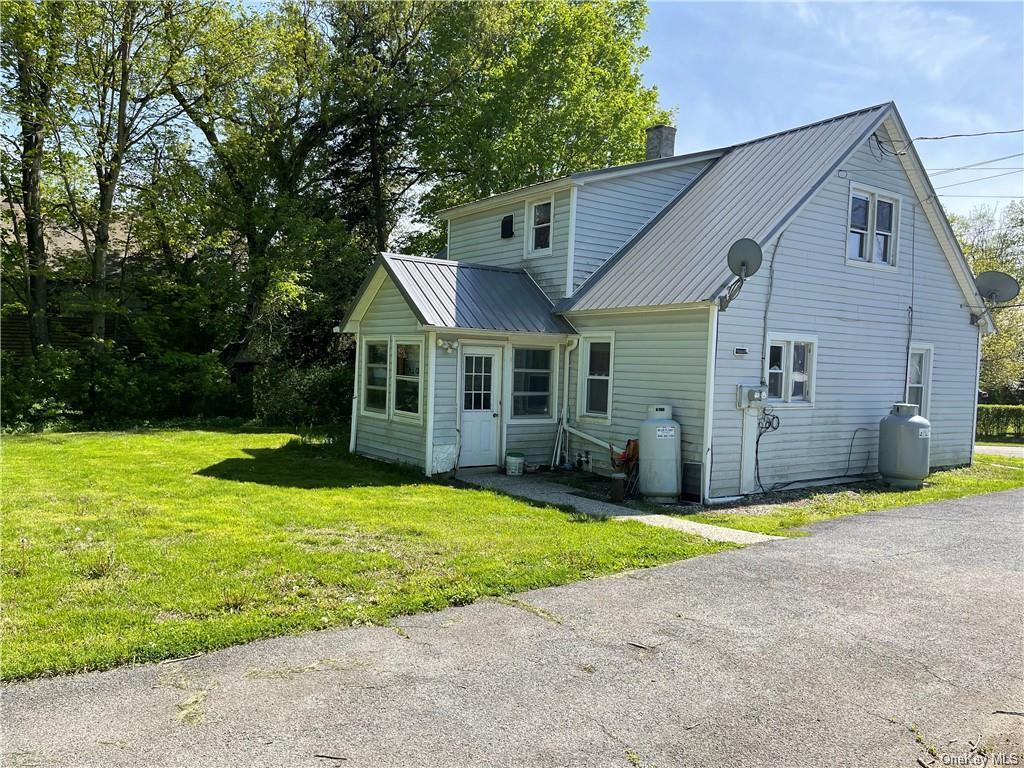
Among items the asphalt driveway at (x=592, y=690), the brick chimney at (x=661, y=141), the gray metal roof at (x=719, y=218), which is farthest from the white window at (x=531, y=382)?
the asphalt driveway at (x=592, y=690)

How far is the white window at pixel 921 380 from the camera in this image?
46.5 ft

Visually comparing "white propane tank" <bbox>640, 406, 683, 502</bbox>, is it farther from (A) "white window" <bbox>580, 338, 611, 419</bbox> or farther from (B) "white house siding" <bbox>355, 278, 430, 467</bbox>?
(B) "white house siding" <bbox>355, 278, 430, 467</bbox>

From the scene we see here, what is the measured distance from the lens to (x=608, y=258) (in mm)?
14062

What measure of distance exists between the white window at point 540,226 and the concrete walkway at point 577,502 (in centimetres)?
474

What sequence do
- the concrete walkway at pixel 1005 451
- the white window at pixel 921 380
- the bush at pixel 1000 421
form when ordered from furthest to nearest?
the bush at pixel 1000 421 → the concrete walkway at pixel 1005 451 → the white window at pixel 921 380

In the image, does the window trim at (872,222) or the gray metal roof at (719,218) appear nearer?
the gray metal roof at (719,218)

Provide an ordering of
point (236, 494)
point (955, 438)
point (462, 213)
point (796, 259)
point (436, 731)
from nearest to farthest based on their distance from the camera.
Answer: point (436, 731) → point (236, 494) → point (796, 259) → point (955, 438) → point (462, 213)

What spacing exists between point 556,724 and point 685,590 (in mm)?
2719

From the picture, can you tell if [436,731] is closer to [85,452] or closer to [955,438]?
[85,452]

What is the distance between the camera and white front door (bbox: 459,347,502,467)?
12.5 metres

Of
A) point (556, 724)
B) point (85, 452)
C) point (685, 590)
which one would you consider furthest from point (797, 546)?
point (85, 452)

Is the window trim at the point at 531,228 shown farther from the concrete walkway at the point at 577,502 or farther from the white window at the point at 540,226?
the concrete walkway at the point at 577,502

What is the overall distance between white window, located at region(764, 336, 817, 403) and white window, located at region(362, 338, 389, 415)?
678 centimetres

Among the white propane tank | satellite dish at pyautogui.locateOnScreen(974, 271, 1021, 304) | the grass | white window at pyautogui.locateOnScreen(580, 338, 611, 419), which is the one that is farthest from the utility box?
satellite dish at pyautogui.locateOnScreen(974, 271, 1021, 304)
